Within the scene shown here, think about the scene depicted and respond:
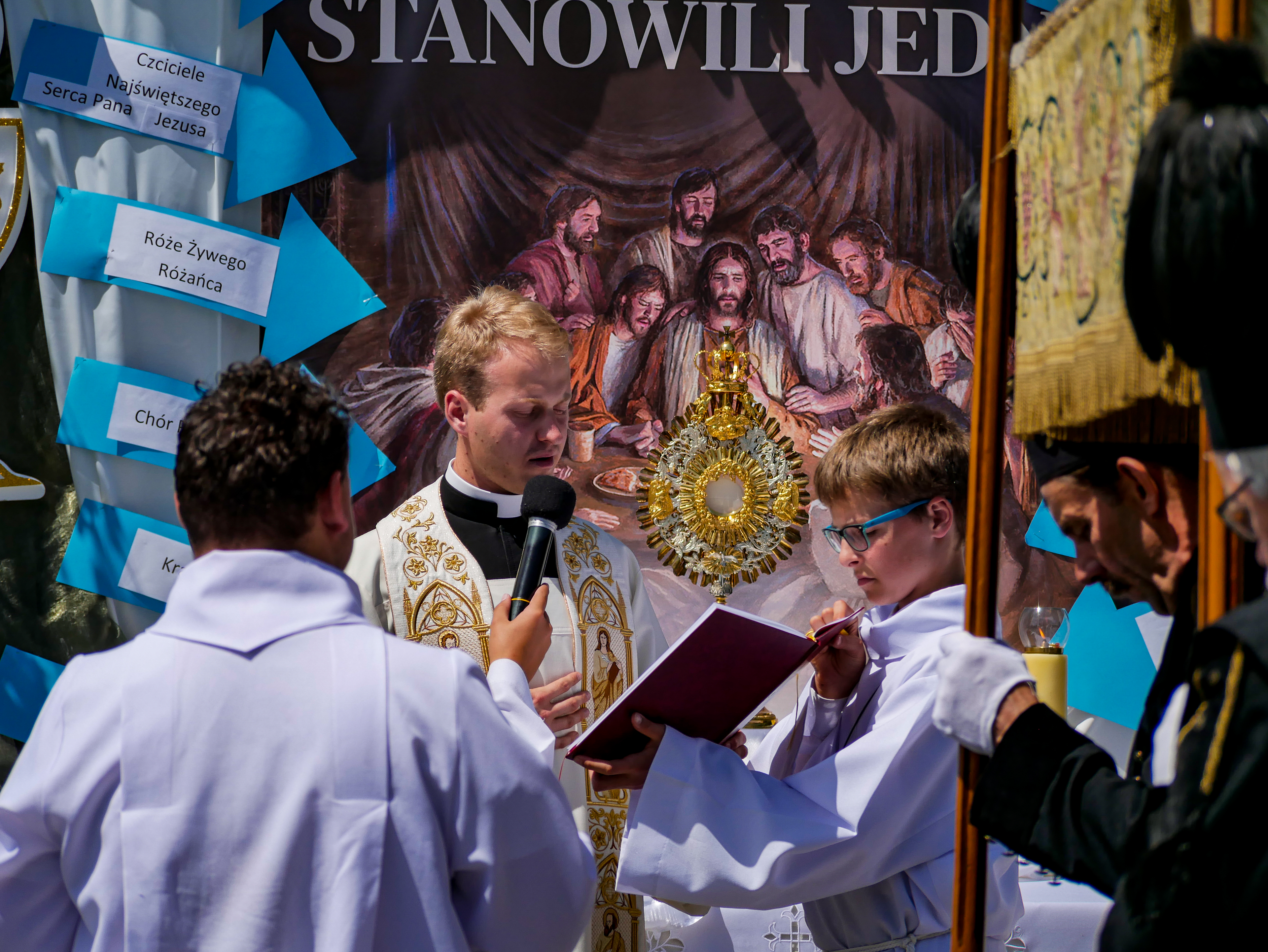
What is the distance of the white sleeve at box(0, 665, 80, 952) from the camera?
4.88 ft

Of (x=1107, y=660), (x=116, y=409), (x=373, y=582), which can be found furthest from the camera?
(x=1107, y=660)

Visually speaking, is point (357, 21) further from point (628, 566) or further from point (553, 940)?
point (553, 940)

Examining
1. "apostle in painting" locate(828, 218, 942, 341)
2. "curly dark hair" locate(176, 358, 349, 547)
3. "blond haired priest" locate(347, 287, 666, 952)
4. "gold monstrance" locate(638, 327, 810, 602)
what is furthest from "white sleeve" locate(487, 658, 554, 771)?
"apostle in painting" locate(828, 218, 942, 341)

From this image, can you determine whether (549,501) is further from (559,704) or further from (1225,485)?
(1225,485)

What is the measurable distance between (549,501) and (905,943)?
1.20m

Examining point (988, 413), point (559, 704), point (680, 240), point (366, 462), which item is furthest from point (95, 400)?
point (988, 413)

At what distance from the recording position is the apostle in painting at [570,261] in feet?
14.2

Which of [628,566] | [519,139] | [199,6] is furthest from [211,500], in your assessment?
[199,6]

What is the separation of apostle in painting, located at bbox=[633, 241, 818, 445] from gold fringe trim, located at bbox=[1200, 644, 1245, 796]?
329cm

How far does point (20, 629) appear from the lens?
4242 millimetres

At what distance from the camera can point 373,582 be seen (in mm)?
3111

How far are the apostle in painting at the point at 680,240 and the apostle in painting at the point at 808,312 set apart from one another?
215 millimetres

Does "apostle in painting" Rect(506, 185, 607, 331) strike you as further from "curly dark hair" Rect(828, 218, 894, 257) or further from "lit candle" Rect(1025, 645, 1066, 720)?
"lit candle" Rect(1025, 645, 1066, 720)

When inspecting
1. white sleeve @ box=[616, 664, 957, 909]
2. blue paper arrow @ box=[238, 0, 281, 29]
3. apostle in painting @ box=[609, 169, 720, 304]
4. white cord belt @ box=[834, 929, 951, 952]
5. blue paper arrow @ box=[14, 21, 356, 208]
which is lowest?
white cord belt @ box=[834, 929, 951, 952]
